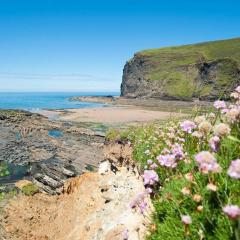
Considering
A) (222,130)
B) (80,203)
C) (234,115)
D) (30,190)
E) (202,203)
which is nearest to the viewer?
(222,130)

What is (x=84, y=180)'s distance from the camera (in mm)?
23172

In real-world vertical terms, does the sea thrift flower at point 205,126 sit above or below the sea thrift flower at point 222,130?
below

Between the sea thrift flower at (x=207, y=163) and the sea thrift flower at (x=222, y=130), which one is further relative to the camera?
the sea thrift flower at (x=222, y=130)

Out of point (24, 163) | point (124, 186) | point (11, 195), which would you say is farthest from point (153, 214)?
point (24, 163)

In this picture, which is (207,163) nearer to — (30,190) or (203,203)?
(203,203)

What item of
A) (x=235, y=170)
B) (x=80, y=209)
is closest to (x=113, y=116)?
(x=80, y=209)

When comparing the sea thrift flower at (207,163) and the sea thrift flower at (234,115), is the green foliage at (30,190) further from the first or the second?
the sea thrift flower at (207,163)

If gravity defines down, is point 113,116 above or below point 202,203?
below

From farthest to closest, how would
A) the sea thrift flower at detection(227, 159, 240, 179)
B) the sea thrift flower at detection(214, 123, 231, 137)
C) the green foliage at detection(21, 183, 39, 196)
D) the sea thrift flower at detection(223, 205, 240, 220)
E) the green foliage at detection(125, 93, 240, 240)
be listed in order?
the green foliage at detection(21, 183, 39, 196), the green foliage at detection(125, 93, 240, 240), the sea thrift flower at detection(214, 123, 231, 137), the sea thrift flower at detection(227, 159, 240, 179), the sea thrift flower at detection(223, 205, 240, 220)

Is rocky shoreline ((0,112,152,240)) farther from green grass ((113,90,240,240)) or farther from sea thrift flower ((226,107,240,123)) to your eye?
sea thrift flower ((226,107,240,123))

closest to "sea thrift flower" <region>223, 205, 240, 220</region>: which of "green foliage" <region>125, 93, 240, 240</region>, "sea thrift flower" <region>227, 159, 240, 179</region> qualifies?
"sea thrift flower" <region>227, 159, 240, 179</region>

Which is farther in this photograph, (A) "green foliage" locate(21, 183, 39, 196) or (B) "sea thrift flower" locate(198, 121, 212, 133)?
(A) "green foliage" locate(21, 183, 39, 196)

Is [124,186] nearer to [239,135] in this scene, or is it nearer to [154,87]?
[239,135]

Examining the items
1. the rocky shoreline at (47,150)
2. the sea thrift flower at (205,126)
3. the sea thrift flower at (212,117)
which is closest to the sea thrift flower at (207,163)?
the sea thrift flower at (205,126)
